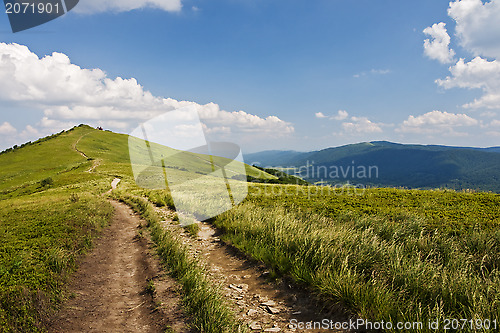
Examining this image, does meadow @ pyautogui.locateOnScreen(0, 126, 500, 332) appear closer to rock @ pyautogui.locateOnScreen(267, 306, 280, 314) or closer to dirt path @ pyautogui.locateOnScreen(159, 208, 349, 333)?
dirt path @ pyautogui.locateOnScreen(159, 208, 349, 333)

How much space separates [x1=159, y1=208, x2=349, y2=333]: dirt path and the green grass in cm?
32

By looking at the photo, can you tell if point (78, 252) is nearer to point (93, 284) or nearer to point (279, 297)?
point (93, 284)

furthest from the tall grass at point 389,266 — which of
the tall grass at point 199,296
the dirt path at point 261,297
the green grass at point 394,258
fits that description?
the tall grass at point 199,296

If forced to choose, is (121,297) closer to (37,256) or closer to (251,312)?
(251,312)

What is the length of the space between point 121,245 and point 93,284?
403 centimetres

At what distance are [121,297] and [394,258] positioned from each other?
7703 millimetres

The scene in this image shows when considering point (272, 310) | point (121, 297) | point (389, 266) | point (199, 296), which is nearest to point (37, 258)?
point (121, 297)

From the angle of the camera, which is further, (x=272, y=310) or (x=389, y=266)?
(x=389, y=266)

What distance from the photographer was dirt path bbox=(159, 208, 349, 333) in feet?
17.1

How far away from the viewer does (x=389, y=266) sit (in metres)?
6.22

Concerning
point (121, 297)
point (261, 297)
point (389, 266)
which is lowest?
point (121, 297)

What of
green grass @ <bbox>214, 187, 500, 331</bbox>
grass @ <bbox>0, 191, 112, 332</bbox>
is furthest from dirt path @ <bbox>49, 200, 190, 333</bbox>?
green grass @ <bbox>214, 187, 500, 331</bbox>

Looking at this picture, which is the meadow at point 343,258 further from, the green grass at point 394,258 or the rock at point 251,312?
the rock at point 251,312

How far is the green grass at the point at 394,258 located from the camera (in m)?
4.70
